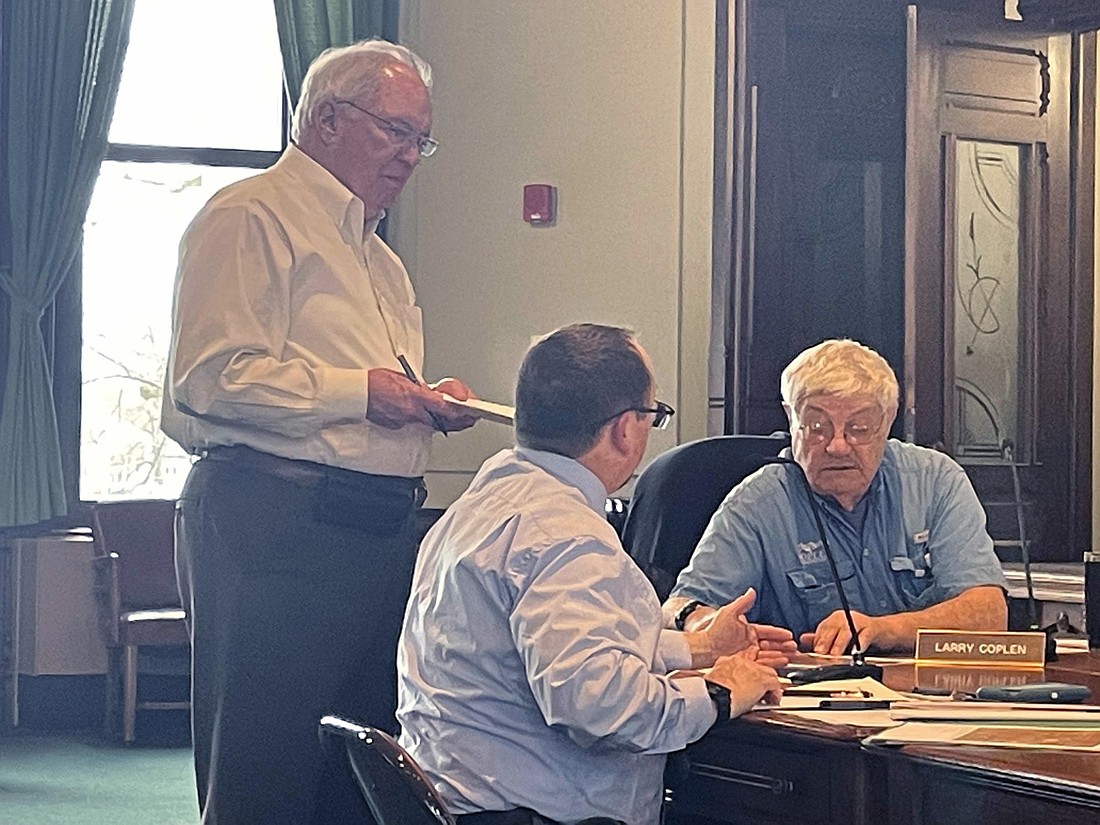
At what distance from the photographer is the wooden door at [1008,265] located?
552cm

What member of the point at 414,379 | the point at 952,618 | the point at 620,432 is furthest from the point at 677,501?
the point at 620,432

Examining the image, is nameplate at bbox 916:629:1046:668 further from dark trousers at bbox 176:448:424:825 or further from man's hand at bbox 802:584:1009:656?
dark trousers at bbox 176:448:424:825

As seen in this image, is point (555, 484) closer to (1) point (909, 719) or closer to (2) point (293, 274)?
(1) point (909, 719)

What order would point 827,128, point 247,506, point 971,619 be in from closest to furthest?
1. point 247,506
2. point 971,619
3. point 827,128

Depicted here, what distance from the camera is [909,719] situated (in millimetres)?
2090

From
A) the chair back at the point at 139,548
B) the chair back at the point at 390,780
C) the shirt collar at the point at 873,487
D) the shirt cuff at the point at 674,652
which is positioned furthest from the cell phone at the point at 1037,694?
the chair back at the point at 139,548

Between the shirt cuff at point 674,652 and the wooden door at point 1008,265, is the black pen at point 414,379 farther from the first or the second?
the wooden door at point 1008,265

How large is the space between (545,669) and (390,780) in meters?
0.22

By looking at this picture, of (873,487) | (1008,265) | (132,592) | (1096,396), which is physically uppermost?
(1008,265)

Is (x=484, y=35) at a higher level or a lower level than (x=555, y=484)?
higher

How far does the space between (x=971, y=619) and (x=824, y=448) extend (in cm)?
38

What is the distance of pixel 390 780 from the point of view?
1866 millimetres

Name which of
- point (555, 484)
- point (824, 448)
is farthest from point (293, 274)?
point (824, 448)

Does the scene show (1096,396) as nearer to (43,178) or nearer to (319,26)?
(319,26)
